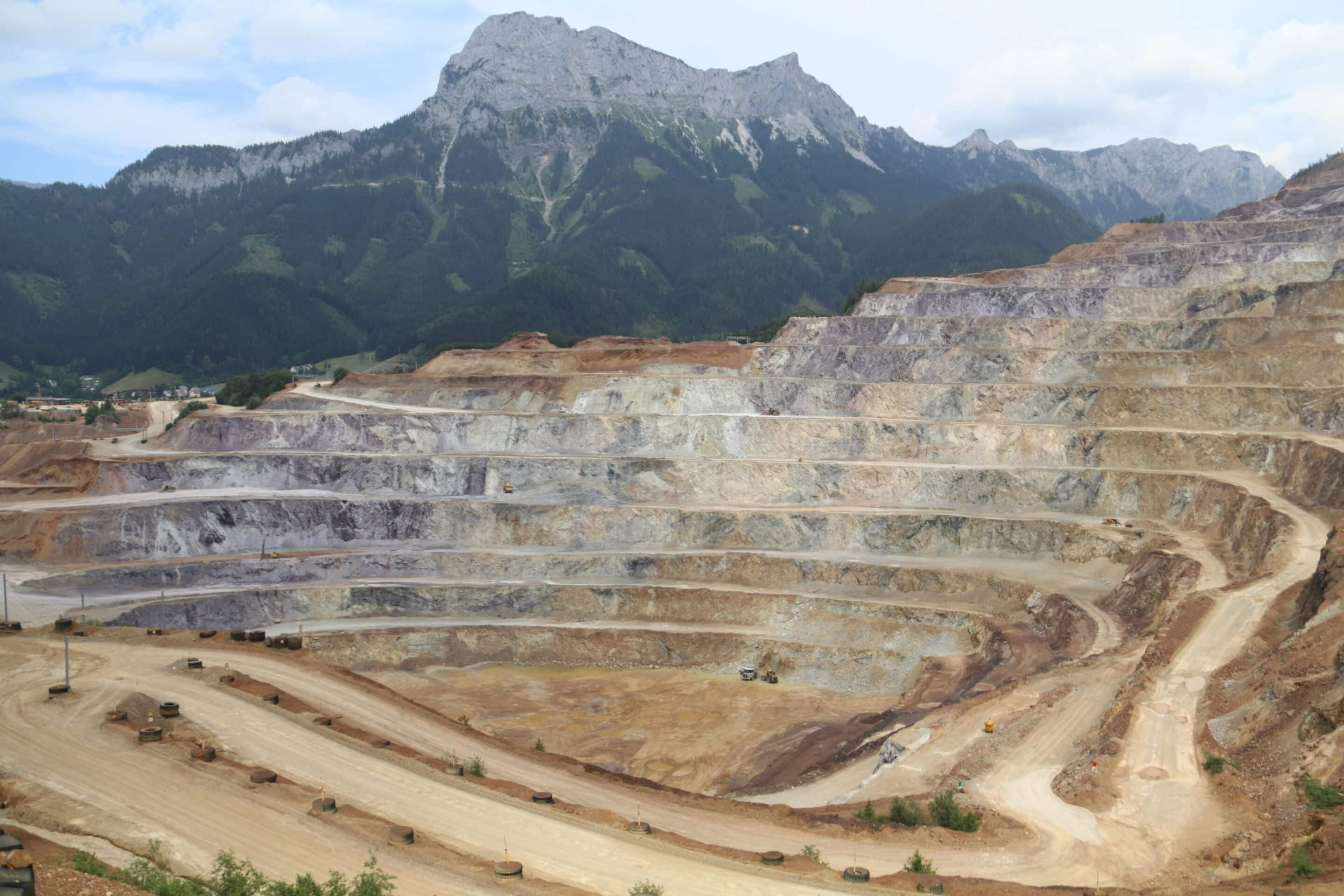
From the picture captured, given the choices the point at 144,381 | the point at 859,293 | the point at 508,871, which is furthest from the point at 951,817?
the point at 144,381

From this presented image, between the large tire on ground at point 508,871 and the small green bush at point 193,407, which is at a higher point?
the small green bush at point 193,407

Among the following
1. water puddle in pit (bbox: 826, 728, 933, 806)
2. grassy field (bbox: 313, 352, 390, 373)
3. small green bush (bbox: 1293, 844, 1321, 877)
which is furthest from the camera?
grassy field (bbox: 313, 352, 390, 373)

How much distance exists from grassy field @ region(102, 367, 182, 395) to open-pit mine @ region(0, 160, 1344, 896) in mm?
94830

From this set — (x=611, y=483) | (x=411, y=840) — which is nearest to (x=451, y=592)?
(x=611, y=483)

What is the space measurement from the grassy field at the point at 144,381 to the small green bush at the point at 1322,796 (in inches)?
6618

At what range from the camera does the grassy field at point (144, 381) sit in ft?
506

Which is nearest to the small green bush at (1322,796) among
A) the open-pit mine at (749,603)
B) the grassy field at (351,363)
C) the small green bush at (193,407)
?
the open-pit mine at (749,603)

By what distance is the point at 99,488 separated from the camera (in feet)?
187

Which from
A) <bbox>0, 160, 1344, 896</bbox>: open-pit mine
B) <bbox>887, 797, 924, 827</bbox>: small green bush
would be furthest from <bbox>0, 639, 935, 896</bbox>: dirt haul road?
<bbox>887, 797, 924, 827</bbox>: small green bush

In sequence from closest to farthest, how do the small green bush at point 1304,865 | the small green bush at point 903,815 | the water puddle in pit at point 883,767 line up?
the small green bush at point 1304,865
the small green bush at point 903,815
the water puddle in pit at point 883,767

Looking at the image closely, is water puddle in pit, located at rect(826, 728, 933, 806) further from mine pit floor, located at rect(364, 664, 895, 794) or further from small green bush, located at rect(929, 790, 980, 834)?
mine pit floor, located at rect(364, 664, 895, 794)

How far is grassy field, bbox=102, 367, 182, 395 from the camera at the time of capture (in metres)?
154

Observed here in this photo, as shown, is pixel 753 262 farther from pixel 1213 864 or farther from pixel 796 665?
pixel 1213 864

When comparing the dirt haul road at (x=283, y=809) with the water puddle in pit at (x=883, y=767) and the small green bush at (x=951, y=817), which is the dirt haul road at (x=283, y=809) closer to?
the small green bush at (x=951, y=817)
